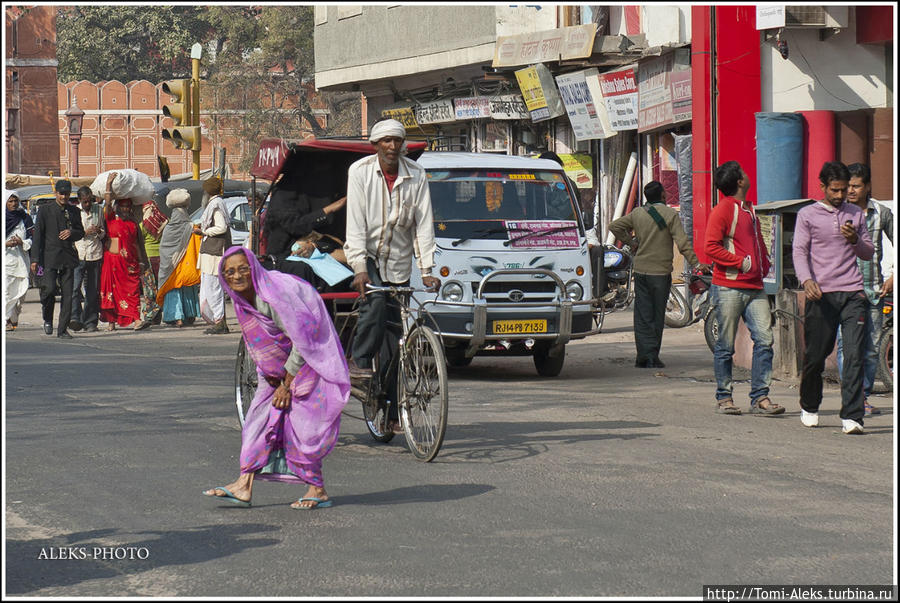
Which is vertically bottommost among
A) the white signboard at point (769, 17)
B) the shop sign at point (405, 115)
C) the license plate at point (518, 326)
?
the license plate at point (518, 326)

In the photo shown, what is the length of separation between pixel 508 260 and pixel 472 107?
18.1 meters

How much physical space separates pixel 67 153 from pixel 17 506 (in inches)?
2574

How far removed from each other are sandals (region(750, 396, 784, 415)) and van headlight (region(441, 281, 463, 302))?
303 cm

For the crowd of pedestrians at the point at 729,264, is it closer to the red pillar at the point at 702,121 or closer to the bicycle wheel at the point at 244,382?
the bicycle wheel at the point at 244,382

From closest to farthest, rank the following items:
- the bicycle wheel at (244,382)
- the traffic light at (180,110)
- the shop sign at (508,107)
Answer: the bicycle wheel at (244,382) → the traffic light at (180,110) → the shop sign at (508,107)

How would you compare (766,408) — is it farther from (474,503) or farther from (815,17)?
(815,17)

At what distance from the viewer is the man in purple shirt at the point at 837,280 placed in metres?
9.70

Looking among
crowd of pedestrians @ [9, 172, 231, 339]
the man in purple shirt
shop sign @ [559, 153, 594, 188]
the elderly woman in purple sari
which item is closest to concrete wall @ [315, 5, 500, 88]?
shop sign @ [559, 153, 594, 188]

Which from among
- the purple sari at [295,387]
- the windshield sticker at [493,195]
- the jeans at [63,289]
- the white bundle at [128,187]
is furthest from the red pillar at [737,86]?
the purple sari at [295,387]

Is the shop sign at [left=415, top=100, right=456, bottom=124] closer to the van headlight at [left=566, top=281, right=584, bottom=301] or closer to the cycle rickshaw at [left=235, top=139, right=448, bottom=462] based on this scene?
the van headlight at [left=566, top=281, right=584, bottom=301]

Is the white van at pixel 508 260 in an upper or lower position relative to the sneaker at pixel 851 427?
upper

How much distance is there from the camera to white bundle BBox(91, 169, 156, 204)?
19.8 m

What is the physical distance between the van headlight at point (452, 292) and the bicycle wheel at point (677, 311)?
647 centimetres

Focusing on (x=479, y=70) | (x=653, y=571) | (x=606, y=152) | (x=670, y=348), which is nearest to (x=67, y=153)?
(x=479, y=70)
